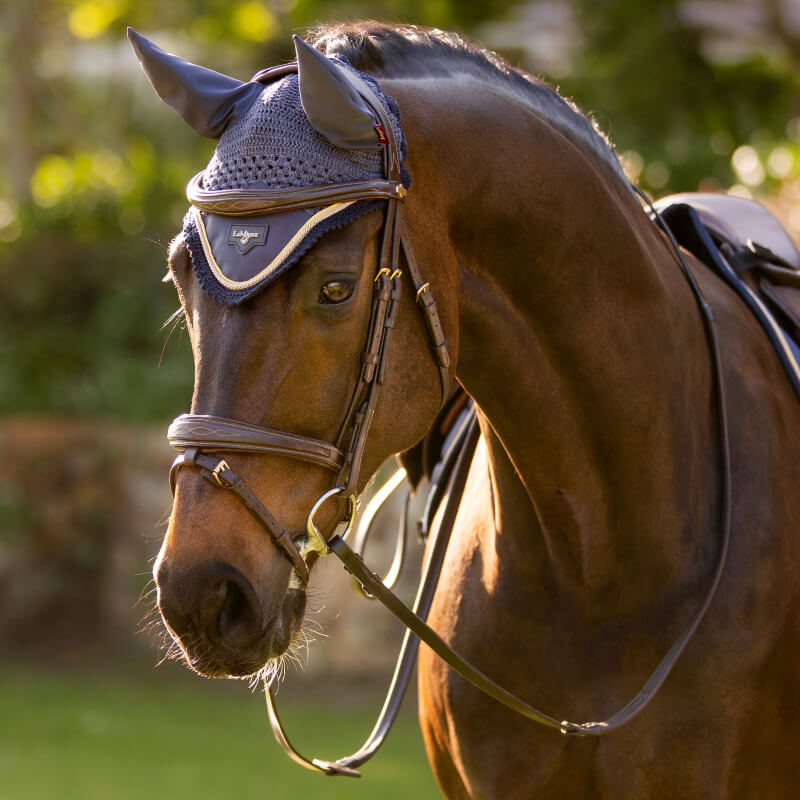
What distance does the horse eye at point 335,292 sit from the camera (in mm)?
1798

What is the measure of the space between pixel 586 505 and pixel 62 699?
552cm

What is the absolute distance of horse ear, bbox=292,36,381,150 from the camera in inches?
69.3

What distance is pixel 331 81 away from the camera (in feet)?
5.82

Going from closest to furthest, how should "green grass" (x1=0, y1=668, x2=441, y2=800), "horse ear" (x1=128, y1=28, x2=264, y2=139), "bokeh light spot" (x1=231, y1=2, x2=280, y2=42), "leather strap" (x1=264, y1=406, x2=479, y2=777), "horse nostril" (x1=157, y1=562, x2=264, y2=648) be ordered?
"horse nostril" (x1=157, y1=562, x2=264, y2=648) < "horse ear" (x1=128, y1=28, x2=264, y2=139) < "leather strap" (x1=264, y1=406, x2=479, y2=777) < "green grass" (x1=0, y1=668, x2=441, y2=800) < "bokeh light spot" (x1=231, y1=2, x2=280, y2=42)

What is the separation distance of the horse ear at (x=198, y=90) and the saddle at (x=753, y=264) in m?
1.20

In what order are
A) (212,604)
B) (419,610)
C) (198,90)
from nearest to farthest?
(212,604) < (198,90) < (419,610)

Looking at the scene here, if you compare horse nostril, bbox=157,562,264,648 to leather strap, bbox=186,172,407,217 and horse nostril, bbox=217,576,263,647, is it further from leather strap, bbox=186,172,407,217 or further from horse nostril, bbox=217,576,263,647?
leather strap, bbox=186,172,407,217

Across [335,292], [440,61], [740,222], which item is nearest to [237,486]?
[335,292]

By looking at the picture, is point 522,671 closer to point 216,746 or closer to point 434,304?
point 434,304

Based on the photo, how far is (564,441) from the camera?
221cm

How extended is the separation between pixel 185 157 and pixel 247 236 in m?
9.95

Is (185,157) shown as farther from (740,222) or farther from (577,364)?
(577,364)

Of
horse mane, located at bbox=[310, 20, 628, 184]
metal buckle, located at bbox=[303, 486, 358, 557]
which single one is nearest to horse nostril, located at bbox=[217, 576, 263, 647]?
metal buckle, located at bbox=[303, 486, 358, 557]

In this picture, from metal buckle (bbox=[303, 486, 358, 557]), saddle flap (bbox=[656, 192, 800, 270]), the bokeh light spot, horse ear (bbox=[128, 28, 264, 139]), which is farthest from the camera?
the bokeh light spot
